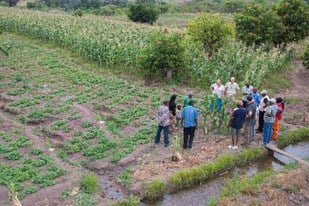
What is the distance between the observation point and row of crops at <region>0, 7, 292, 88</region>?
21.3 metres

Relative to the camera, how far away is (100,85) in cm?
2083

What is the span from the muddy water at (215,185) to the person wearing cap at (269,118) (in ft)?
2.42

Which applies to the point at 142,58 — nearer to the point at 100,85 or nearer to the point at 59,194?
the point at 100,85

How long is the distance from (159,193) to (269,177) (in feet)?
11.5

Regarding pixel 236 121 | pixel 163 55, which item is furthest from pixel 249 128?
pixel 163 55

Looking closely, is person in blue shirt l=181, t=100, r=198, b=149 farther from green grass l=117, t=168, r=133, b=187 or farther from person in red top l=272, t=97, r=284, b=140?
person in red top l=272, t=97, r=284, b=140

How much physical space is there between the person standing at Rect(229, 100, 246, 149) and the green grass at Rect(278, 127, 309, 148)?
198 cm

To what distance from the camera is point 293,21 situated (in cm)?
2628

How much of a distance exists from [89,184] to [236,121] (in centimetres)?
542

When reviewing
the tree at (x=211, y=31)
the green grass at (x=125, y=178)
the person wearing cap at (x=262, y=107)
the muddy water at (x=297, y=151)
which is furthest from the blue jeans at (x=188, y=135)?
the tree at (x=211, y=31)

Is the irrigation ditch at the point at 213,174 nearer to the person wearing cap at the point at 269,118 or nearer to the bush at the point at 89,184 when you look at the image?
the person wearing cap at the point at 269,118

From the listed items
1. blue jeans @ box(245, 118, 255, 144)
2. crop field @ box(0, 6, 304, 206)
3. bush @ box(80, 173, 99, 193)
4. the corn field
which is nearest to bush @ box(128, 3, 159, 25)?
the corn field

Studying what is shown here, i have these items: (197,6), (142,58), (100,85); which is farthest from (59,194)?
(197,6)

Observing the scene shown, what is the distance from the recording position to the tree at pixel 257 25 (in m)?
25.3
